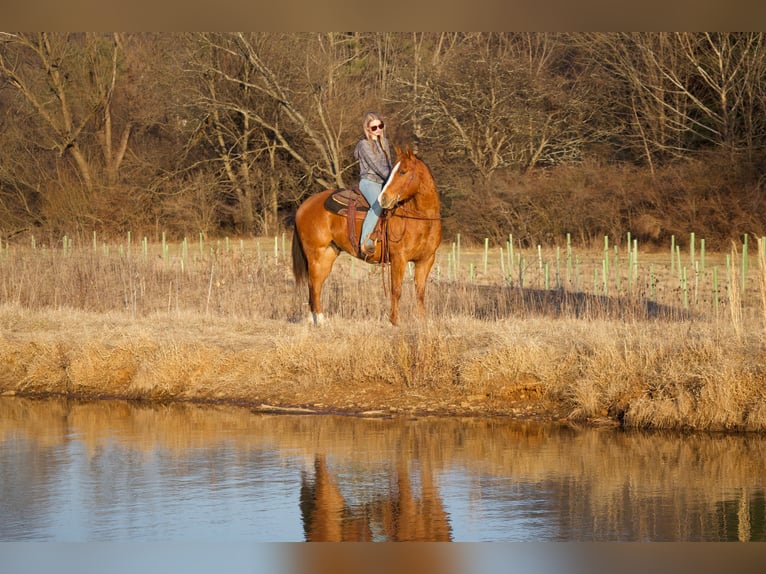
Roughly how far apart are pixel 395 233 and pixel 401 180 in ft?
2.69

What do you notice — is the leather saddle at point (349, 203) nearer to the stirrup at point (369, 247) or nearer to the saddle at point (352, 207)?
the saddle at point (352, 207)

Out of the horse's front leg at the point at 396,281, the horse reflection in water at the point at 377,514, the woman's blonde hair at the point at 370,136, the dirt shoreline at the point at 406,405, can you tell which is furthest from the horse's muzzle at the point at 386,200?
the horse reflection in water at the point at 377,514

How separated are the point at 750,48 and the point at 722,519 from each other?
A: 27090 millimetres

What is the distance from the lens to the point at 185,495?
30.2 ft

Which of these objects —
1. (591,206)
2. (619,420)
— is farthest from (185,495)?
(591,206)

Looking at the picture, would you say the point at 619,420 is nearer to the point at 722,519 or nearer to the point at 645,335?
the point at 645,335

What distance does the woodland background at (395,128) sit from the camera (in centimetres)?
3397

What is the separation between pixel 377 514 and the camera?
859 cm

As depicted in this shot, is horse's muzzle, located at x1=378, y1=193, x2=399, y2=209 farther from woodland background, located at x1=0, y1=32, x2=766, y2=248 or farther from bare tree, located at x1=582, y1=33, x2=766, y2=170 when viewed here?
bare tree, located at x1=582, y1=33, x2=766, y2=170

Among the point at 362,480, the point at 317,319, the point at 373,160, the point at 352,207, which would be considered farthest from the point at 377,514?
the point at 352,207

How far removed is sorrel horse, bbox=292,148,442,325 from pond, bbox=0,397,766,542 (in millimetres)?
3238

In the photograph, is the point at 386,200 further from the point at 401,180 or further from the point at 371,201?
the point at 371,201

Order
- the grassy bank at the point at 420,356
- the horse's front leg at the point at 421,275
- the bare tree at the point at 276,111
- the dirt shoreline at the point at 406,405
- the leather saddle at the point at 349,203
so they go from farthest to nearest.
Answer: the bare tree at the point at 276,111 → the leather saddle at the point at 349,203 → the horse's front leg at the point at 421,275 → the dirt shoreline at the point at 406,405 → the grassy bank at the point at 420,356

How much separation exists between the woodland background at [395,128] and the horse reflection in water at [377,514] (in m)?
23.8
